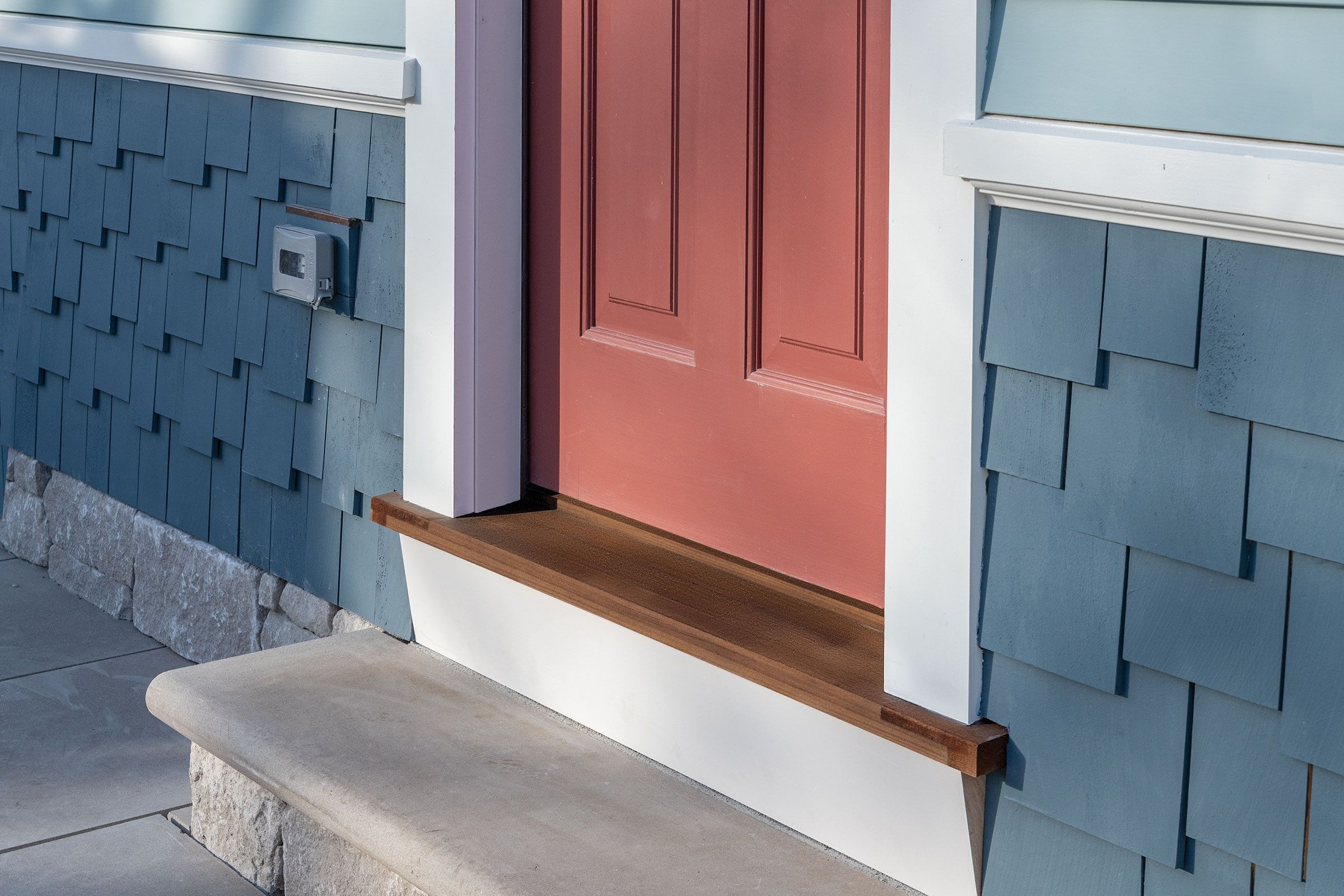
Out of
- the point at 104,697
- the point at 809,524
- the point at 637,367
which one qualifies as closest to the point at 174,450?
the point at 104,697

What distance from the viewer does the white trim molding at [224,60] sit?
2777 mm

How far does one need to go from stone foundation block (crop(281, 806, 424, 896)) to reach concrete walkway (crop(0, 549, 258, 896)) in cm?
14

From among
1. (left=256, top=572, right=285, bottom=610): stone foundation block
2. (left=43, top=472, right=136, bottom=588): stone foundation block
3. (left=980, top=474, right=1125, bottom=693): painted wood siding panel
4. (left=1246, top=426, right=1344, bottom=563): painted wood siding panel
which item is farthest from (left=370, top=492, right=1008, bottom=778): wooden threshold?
(left=43, top=472, right=136, bottom=588): stone foundation block

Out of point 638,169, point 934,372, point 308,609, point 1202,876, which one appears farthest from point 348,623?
point 1202,876

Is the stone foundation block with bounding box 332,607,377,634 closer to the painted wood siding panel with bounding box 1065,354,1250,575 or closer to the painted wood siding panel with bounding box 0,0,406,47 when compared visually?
the painted wood siding panel with bounding box 0,0,406,47

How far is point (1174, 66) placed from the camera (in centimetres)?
162

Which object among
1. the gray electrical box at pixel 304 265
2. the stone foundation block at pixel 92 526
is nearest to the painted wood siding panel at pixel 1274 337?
the gray electrical box at pixel 304 265

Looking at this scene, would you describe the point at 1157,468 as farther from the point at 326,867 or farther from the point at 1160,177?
the point at 326,867

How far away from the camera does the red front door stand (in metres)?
2.17

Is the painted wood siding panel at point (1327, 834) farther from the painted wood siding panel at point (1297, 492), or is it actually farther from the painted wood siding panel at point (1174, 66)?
the painted wood siding panel at point (1174, 66)

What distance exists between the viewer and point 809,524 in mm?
2305

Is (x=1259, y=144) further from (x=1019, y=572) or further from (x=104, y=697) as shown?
(x=104, y=697)

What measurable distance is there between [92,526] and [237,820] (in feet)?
5.19

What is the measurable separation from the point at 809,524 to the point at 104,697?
1.97 metres
